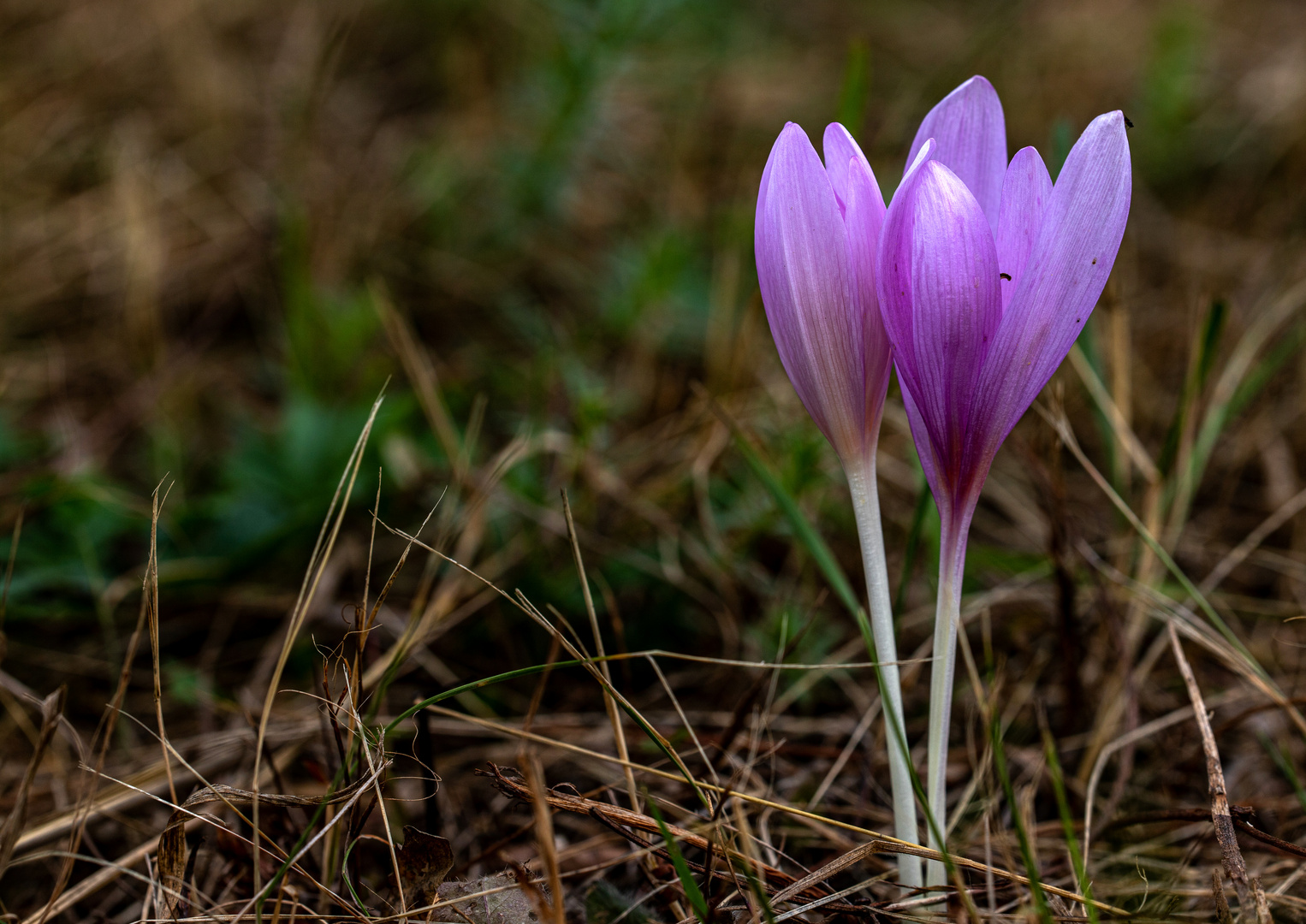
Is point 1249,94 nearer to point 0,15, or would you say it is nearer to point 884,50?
point 884,50

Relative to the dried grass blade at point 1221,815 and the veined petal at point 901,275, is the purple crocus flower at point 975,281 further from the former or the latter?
the dried grass blade at point 1221,815

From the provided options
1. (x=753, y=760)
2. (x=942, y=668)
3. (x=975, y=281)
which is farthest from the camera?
(x=753, y=760)

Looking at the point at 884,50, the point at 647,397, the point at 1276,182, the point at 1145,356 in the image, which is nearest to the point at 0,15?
the point at 647,397

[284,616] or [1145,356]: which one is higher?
[1145,356]

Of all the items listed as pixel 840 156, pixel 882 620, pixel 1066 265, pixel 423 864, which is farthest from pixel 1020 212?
pixel 423 864

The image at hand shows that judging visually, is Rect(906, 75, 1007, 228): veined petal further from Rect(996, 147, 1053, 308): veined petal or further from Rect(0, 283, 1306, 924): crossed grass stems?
Rect(0, 283, 1306, 924): crossed grass stems

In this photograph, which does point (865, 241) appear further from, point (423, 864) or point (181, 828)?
point (181, 828)

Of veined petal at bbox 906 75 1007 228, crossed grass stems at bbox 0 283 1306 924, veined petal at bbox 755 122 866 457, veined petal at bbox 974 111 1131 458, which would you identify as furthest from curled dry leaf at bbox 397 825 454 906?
veined petal at bbox 906 75 1007 228
